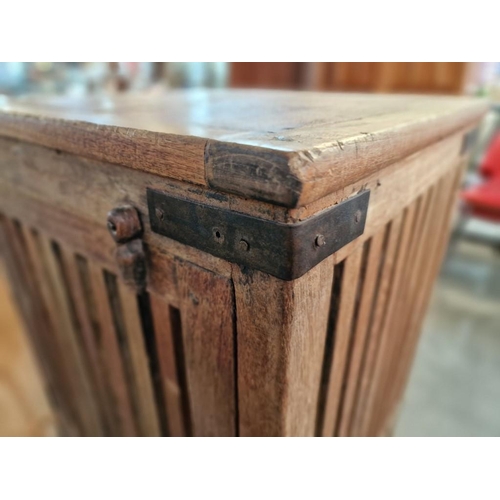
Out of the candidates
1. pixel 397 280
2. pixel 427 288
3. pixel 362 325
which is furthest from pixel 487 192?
pixel 362 325

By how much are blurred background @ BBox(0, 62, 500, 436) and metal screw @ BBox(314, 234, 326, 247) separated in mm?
834

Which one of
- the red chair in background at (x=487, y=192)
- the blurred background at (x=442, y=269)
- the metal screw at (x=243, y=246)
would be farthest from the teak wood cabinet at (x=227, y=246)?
the red chair in background at (x=487, y=192)

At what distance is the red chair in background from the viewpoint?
2.13 metres

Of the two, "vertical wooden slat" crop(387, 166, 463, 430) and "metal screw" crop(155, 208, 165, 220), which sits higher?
"metal screw" crop(155, 208, 165, 220)

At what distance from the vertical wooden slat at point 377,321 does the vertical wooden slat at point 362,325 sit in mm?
17

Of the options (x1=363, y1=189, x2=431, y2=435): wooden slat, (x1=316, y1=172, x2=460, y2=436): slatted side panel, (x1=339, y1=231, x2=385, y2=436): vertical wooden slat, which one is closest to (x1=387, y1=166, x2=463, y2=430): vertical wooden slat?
(x1=316, y1=172, x2=460, y2=436): slatted side panel

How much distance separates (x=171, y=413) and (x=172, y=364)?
0.40 ft

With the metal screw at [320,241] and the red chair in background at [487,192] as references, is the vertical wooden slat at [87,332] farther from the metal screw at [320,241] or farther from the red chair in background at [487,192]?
the red chair in background at [487,192]

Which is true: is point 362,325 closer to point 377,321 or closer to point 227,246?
point 377,321

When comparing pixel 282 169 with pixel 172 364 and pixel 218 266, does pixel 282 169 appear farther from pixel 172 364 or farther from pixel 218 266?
pixel 172 364

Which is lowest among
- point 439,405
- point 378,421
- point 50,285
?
point 439,405

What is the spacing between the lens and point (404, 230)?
0.63 m

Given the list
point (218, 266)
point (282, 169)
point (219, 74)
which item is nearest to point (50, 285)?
point (218, 266)

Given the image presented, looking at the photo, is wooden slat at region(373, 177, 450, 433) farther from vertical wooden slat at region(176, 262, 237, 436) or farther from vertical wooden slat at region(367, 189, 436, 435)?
vertical wooden slat at region(176, 262, 237, 436)
